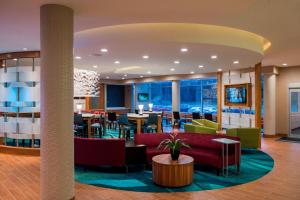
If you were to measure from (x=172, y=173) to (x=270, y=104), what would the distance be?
7851 mm

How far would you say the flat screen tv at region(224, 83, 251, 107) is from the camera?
10520 mm

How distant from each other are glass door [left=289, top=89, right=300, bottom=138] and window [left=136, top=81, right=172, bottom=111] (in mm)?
7320

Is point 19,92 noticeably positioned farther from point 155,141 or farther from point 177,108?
point 177,108

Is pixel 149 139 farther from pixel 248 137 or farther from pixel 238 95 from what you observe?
pixel 238 95

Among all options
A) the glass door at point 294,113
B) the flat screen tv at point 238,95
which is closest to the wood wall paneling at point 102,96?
the flat screen tv at point 238,95

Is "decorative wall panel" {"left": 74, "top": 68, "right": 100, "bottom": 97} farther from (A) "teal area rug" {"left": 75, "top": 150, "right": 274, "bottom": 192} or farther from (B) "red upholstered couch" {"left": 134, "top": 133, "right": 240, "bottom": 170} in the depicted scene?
(A) "teal area rug" {"left": 75, "top": 150, "right": 274, "bottom": 192}

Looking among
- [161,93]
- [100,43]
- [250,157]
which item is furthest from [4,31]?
[161,93]

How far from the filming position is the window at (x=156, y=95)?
16.9 meters

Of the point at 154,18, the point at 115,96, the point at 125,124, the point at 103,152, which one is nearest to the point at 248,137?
the point at 125,124

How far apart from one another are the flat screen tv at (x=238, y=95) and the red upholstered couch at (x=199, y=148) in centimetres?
485

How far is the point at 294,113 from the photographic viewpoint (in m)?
11.0

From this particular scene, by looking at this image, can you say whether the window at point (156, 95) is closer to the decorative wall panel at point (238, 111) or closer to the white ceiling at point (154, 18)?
the decorative wall panel at point (238, 111)

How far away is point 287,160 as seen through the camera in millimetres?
6934

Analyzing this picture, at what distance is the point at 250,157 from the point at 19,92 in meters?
6.94
